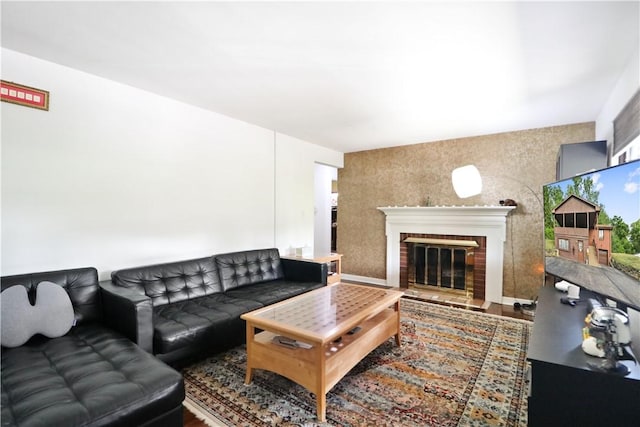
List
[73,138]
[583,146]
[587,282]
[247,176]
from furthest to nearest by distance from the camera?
[247,176] < [583,146] < [73,138] < [587,282]

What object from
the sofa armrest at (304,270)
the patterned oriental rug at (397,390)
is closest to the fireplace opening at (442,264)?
the patterned oriental rug at (397,390)

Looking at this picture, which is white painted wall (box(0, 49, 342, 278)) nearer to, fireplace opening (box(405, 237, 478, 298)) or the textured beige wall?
the textured beige wall

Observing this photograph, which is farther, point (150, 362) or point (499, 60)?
point (499, 60)

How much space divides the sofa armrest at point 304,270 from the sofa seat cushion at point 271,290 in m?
0.09

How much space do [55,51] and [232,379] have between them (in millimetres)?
2662

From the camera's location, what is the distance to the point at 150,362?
63.5 inches

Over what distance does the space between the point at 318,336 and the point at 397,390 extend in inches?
29.6

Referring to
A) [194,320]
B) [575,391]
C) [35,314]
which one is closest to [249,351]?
[194,320]

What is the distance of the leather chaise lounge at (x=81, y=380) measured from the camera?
4.00ft

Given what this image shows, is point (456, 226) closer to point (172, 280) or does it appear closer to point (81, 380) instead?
point (172, 280)

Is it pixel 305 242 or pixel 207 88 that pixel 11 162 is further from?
pixel 305 242

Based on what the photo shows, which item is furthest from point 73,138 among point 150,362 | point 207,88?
point 150,362

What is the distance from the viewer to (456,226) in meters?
4.45

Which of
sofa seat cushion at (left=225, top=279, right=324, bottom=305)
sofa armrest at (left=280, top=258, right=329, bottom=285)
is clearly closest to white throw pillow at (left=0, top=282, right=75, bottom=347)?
sofa seat cushion at (left=225, top=279, right=324, bottom=305)
